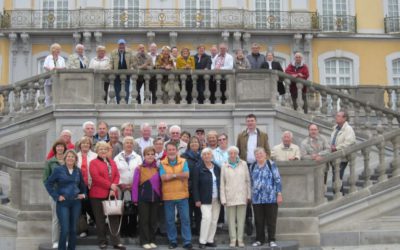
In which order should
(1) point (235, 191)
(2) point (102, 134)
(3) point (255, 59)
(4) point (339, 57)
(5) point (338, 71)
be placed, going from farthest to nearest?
(5) point (338, 71) < (4) point (339, 57) < (3) point (255, 59) < (2) point (102, 134) < (1) point (235, 191)

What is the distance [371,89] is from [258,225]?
7309 millimetres

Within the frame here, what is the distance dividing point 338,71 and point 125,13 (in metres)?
8.66

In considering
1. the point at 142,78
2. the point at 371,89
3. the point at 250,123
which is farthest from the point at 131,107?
the point at 371,89

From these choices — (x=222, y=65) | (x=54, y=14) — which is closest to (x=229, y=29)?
(x=54, y=14)

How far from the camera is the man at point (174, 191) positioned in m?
8.20

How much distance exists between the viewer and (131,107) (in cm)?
1204

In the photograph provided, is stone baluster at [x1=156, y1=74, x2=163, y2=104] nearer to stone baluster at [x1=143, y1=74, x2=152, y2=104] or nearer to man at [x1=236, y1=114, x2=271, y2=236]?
stone baluster at [x1=143, y1=74, x2=152, y2=104]

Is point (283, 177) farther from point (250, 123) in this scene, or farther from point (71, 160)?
point (71, 160)

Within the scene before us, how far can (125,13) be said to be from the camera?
21750mm

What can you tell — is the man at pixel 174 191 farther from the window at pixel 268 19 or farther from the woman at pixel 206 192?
the window at pixel 268 19

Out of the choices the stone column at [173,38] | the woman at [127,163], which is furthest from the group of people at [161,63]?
the stone column at [173,38]

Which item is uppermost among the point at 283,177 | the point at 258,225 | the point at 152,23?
the point at 152,23

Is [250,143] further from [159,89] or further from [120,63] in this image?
[120,63]

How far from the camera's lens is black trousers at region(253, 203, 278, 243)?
8453mm
